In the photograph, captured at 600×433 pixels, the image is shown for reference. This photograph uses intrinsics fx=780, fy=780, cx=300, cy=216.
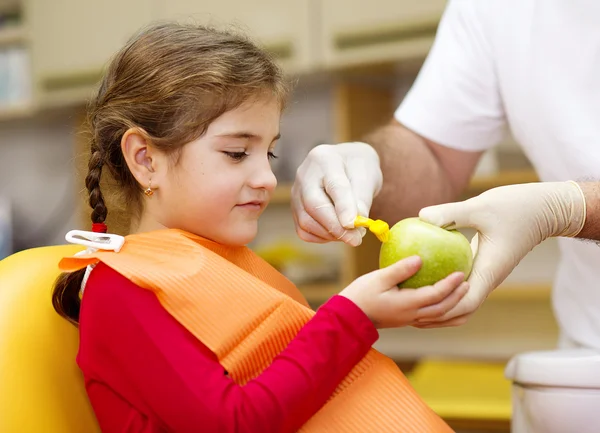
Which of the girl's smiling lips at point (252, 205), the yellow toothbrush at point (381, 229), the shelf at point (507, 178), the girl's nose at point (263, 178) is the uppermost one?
the girl's nose at point (263, 178)

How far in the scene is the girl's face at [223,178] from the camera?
39.8 inches

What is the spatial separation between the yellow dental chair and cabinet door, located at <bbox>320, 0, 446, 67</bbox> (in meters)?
1.58

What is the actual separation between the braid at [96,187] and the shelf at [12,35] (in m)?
2.30

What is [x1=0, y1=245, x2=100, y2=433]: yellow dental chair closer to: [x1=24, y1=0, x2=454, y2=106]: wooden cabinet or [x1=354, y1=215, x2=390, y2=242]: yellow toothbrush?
[x1=354, y1=215, x2=390, y2=242]: yellow toothbrush

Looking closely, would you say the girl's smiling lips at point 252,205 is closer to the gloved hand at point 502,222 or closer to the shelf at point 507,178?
the gloved hand at point 502,222

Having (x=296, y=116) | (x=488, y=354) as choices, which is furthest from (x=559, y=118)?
(x=296, y=116)

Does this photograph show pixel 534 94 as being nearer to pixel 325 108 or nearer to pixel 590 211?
pixel 590 211

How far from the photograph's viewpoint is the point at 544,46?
1427 mm

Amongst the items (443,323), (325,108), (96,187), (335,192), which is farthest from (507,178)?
(96,187)

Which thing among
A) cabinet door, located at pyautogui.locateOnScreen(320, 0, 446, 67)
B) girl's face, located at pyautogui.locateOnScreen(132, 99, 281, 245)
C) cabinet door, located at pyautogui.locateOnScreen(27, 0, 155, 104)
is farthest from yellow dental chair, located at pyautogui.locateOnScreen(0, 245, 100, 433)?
cabinet door, located at pyautogui.locateOnScreen(27, 0, 155, 104)

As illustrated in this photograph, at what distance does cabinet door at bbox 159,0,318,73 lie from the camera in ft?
8.43

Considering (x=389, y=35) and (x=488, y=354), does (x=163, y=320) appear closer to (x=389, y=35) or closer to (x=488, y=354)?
(x=389, y=35)

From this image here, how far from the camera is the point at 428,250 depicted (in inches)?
37.2

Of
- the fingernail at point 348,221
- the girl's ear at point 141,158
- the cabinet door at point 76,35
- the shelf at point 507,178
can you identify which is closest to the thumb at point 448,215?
the fingernail at point 348,221
